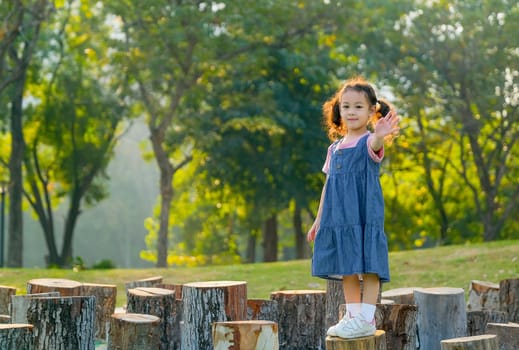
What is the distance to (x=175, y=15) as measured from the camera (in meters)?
23.4

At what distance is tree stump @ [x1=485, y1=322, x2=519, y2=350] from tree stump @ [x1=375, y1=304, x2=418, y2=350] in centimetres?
69

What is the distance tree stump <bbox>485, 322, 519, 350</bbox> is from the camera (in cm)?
754

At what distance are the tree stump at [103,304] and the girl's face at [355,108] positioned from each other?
397cm

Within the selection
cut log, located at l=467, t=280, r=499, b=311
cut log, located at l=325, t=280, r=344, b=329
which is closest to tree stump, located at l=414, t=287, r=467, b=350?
cut log, located at l=325, t=280, r=344, b=329

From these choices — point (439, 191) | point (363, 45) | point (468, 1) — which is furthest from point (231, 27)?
point (439, 191)

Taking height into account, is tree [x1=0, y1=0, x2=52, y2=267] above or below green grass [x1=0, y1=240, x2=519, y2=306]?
above

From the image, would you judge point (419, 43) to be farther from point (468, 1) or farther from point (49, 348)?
point (49, 348)

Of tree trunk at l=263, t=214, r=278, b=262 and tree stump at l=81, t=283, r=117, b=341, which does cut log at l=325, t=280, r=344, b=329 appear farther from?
tree trunk at l=263, t=214, r=278, b=262

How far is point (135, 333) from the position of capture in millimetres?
7082

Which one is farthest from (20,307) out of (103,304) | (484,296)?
(484,296)

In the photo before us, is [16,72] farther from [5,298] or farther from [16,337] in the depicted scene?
[16,337]

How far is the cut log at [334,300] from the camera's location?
26.9 ft

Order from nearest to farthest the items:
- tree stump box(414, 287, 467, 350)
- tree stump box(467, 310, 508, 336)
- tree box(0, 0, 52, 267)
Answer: tree stump box(414, 287, 467, 350) < tree stump box(467, 310, 508, 336) < tree box(0, 0, 52, 267)

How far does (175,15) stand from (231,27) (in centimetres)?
193
